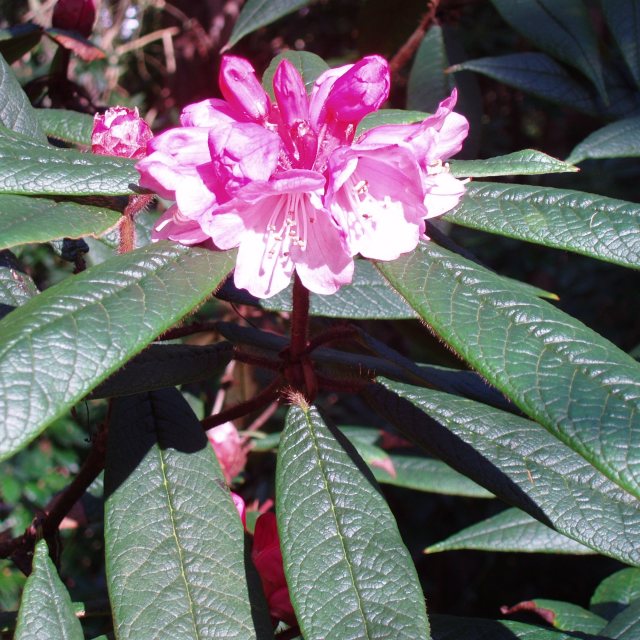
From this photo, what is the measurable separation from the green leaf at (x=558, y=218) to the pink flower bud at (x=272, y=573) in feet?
1.43

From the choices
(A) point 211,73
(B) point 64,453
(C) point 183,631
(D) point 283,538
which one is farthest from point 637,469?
(B) point 64,453

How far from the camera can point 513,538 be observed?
1.23 metres

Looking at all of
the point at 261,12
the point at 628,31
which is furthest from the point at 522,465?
the point at 261,12

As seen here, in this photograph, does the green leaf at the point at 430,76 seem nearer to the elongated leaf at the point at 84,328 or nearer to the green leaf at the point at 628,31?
the green leaf at the point at 628,31

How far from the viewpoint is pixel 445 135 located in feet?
2.69

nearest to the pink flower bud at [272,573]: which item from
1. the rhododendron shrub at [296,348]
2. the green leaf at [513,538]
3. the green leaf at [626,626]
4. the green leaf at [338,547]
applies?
the rhododendron shrub at [296,348]

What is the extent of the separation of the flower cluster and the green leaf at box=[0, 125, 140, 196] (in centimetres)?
5

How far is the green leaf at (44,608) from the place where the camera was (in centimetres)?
78

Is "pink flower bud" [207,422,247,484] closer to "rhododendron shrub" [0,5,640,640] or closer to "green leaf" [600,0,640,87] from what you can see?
"rhododendron shrub" [0,5,640,640]

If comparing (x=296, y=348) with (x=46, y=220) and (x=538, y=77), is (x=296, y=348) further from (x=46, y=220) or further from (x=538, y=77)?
(x=538, y=77)

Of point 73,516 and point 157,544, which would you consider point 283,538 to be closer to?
point 157,544

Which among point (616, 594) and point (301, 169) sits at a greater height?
point (301, 169)

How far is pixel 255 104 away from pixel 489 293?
28 centimetres

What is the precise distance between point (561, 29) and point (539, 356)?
0.98m
